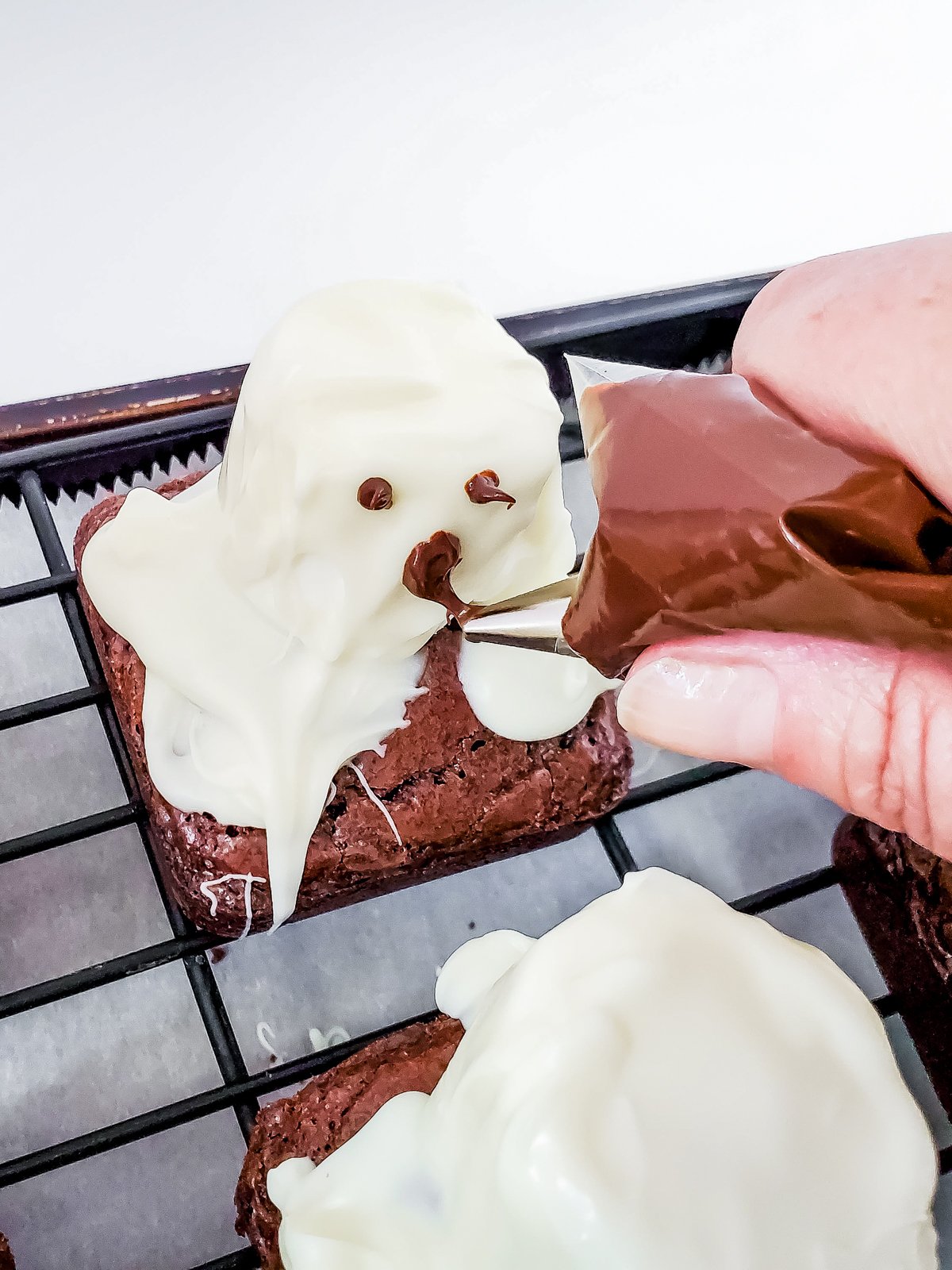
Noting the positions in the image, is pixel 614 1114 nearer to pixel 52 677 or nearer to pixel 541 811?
pixel 541 811

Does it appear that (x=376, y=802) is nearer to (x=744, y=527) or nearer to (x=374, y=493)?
(x=374, y=493)

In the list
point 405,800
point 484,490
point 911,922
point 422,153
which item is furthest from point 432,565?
point 422,153

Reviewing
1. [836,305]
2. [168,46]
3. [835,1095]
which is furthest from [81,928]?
[168,46]

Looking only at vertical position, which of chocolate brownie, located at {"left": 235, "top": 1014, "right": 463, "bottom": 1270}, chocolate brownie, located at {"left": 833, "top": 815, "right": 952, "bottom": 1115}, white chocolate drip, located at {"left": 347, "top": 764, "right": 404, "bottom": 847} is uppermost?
white chocolate drip, located at {"left": 347, "top": 764, "right": 404, "bottom": 847}

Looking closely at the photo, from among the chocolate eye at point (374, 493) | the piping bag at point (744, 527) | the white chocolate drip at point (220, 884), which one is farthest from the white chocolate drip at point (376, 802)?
the piping bag at point (744, 527)

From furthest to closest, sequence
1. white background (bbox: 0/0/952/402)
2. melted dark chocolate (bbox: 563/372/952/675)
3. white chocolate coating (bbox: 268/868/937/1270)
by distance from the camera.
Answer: white background (bbox: 0/0/952/402) → white chocolate coating (bbox: 268/868/937/1270) → melted dark chocolate (bbox: 563/372/952/675)

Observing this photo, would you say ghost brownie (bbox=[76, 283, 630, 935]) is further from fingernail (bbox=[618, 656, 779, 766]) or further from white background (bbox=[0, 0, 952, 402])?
white background (bbox=[0, 0, 952, 402])

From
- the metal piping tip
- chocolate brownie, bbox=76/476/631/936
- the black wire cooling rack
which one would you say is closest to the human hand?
the metal piping tip

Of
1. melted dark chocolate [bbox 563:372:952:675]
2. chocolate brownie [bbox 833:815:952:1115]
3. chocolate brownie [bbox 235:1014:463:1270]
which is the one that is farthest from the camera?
chocolate brownie [bbox 833:815:952:1115]
